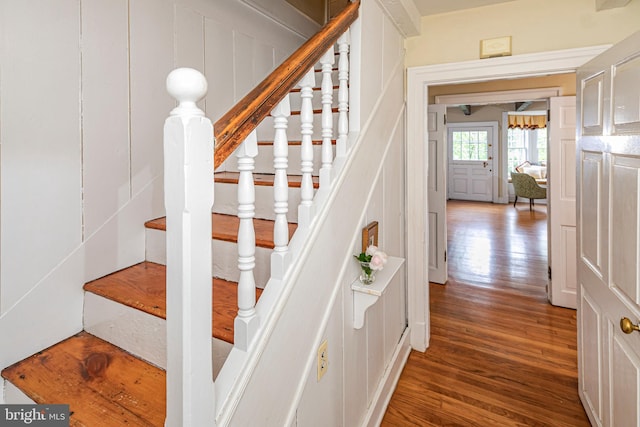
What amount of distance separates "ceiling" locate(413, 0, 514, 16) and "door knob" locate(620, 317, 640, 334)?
6.44 ft

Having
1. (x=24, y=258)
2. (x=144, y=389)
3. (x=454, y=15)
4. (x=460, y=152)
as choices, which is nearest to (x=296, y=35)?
(x=454, y=15)

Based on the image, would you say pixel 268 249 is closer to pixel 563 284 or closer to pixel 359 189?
pixel 359 189

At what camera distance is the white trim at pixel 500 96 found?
3604 millimetres

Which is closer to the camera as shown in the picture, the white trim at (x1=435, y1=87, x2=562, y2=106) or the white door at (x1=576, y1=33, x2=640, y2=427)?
the white door at (x1=576, y1=33, x2=640, y2=427)

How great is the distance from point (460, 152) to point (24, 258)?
428 inches

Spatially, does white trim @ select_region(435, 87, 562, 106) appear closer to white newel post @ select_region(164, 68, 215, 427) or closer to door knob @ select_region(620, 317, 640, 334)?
door knob @ select_region(620, 317, 640, 334)

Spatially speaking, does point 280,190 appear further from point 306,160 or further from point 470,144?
point 470,144

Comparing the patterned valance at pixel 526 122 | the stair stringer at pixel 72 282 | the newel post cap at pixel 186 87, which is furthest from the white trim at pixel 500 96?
the patterned valance at pixel 526 122

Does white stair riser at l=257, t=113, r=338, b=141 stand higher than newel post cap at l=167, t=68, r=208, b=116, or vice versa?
white stair riser at l=257, t=113, r=338, b=141

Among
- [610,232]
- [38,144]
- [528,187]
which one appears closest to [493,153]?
[528,187]

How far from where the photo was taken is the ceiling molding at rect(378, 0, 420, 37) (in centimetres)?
197

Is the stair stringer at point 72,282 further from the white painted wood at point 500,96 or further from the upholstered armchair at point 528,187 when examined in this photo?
the upholstered armchair at point 528,187

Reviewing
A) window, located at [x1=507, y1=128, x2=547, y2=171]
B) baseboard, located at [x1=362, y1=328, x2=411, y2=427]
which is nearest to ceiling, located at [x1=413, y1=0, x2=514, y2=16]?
baseboard, located at [x1=362, y1=328, x2=411, y2=427]

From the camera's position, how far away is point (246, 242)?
937 mm
